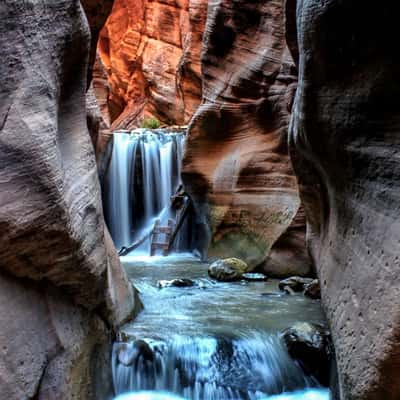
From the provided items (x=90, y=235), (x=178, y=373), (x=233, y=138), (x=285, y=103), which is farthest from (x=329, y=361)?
(x=233, y=138)

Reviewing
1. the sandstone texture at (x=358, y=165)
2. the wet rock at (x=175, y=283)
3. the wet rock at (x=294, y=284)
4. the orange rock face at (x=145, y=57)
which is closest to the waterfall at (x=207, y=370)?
the sandstone texture at (x=358, y=165)

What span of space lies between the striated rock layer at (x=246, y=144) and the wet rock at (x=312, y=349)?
327 centimetres

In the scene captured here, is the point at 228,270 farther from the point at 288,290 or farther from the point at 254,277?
the point at 288,290

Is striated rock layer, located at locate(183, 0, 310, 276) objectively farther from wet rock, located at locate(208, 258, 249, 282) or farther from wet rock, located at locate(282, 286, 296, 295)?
wet rock, located at locate(282, 286, 296, 295)

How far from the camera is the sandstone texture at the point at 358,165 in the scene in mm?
3076

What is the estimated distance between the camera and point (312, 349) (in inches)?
181

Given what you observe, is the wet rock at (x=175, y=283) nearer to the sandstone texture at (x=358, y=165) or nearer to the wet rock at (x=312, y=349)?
the wet rock at (x=312, y=349)

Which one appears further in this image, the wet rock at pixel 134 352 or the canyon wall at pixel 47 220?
the wet rock at pixel 134 352

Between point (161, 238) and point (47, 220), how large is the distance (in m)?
8.26

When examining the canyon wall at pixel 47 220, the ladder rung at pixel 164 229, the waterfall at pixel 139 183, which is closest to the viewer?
the canyon wall at pixel 47 220

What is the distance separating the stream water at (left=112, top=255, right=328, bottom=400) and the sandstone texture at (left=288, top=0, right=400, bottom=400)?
2.86 feet

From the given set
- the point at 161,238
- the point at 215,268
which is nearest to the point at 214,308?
the point at 215,268

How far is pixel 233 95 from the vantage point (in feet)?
32.7

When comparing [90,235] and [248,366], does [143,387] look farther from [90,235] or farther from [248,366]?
[90,235]
